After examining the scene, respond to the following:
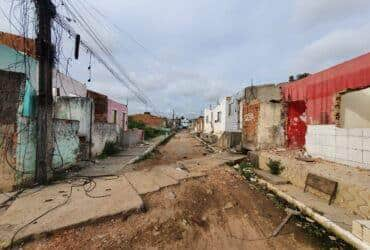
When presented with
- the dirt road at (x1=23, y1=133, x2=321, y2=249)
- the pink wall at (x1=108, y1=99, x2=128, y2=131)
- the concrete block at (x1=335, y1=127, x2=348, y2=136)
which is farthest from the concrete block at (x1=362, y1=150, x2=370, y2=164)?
the pink wall at (x1=108, y1=99, x2=128, y2=131)

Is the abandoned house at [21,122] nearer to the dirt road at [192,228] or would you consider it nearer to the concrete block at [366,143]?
the dirt road at [192,228]

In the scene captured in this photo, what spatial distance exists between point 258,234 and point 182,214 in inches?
57.1

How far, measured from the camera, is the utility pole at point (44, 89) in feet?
21.5

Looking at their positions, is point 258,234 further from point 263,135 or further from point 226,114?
point 226,114

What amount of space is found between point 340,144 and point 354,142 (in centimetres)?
56

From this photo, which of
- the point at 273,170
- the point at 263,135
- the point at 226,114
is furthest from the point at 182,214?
the point at 226,114

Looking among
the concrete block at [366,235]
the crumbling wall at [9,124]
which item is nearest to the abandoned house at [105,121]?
the crumbling wall at [9,124]

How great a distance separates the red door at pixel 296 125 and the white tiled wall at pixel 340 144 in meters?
0.96

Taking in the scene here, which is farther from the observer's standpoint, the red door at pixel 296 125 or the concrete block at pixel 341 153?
the red door at pixel 296 125

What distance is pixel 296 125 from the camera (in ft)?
32.8

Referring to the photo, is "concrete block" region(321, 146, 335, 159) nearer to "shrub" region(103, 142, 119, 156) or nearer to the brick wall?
the brick wall

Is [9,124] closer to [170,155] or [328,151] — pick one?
[328,151]

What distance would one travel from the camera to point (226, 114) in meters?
19.9

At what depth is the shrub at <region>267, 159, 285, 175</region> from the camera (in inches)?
309
